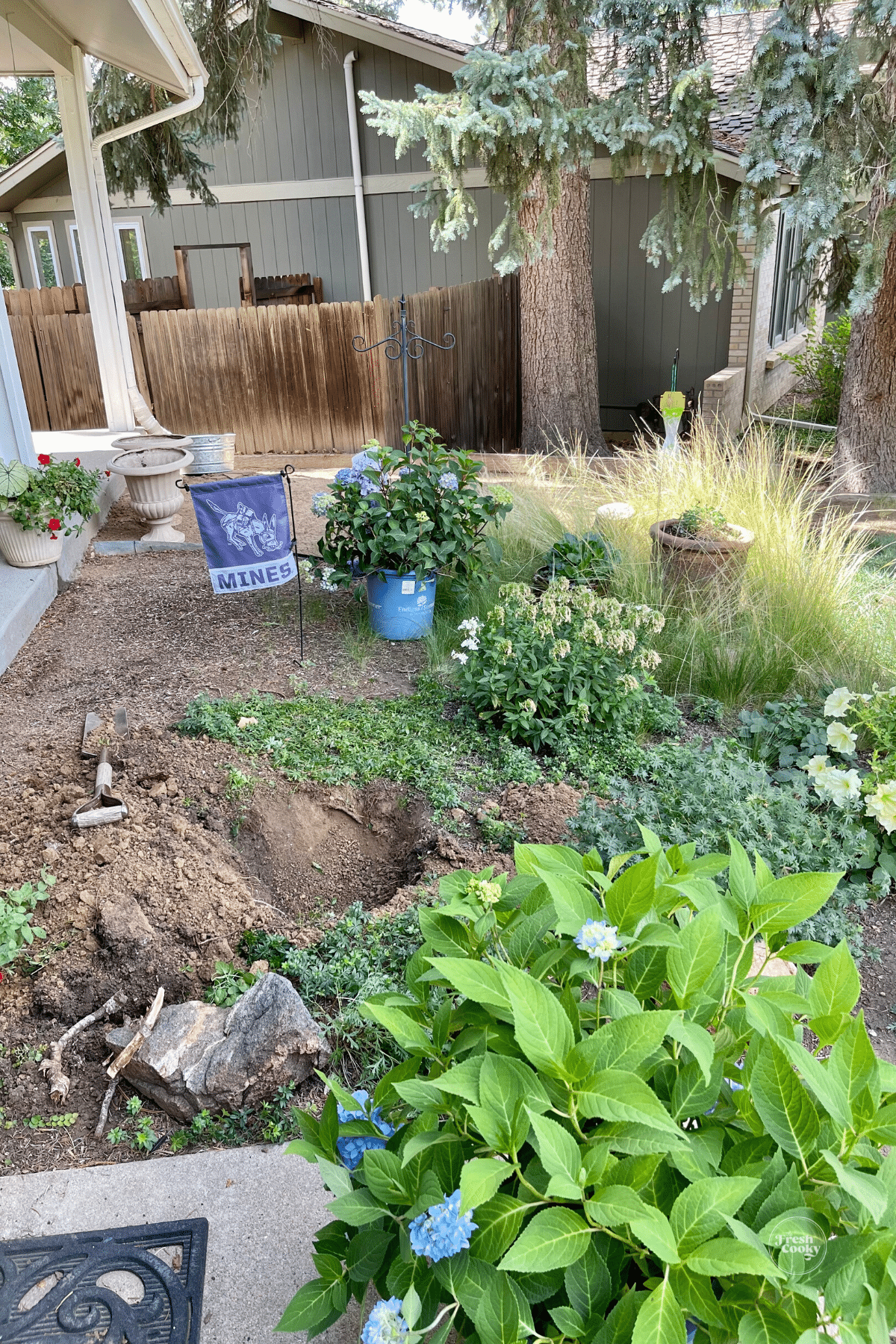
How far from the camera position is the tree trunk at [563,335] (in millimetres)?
9219

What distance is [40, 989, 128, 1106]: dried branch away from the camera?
2297 millimetres

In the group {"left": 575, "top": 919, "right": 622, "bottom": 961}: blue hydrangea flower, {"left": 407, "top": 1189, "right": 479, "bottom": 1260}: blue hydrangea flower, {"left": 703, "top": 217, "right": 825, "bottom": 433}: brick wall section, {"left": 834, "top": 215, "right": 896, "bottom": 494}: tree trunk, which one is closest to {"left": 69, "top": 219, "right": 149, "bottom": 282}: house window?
{"left": 703, "top": 217, "right": 825, "bottom": 433}: brick wall section

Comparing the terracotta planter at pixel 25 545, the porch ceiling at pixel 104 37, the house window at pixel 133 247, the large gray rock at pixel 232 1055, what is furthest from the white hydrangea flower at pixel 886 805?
the house window at pixel 133 247

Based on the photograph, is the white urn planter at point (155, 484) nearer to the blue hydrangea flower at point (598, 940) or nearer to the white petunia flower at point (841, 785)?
the white petunia flower at point (841, 785)

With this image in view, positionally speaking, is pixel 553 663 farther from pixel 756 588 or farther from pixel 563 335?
pixel 563 335

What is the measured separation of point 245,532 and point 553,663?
1.73 m

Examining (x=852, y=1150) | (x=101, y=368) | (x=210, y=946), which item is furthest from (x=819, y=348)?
(x=852, y=1150)

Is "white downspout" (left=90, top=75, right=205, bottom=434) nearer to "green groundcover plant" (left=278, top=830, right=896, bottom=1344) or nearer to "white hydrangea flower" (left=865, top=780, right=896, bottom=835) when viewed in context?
"white hydrangea flower" (left=865, top=780, right=896, bottom=835)

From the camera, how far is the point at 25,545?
554 cm

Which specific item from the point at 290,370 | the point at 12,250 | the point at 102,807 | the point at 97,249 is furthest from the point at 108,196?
the point at 12,250

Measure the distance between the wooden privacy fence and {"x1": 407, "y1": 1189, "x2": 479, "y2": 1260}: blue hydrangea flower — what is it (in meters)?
9.37

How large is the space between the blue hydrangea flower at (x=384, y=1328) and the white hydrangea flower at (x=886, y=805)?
2456 millimetres

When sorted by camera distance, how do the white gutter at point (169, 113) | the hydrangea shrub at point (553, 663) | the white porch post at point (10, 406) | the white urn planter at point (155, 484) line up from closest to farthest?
the hydrangea shrub at point (553, 663) < the white porch post at point (10, 406) < the white urn planter at point (155, 484) < the white gutter at point (169, 113)

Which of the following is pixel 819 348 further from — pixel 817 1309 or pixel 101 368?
pixel 817 1309
